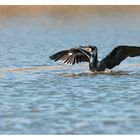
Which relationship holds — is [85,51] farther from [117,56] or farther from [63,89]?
[63,89]

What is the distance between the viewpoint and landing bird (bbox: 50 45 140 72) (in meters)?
Result: 10.7

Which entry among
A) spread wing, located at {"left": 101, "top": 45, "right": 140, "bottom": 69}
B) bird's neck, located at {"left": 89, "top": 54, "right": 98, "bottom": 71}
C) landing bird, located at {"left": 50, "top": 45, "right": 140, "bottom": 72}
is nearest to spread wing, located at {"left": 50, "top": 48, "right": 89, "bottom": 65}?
landing bird, located at {"left": 50, "top": 45, "right": 140, "bottom": 72}

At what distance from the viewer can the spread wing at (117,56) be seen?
1070 cm

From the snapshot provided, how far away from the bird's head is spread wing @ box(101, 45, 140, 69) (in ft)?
0.67

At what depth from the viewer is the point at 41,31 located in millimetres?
16703

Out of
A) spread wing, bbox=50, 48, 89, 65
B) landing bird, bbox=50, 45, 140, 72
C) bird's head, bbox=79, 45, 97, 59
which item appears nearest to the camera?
landing bird, bbox=50, 45, 140, 72

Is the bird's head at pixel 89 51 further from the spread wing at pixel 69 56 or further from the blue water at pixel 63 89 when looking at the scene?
the blue water at pixel 63 89

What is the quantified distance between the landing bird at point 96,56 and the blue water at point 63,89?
151mm

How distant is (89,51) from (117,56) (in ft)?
1.53

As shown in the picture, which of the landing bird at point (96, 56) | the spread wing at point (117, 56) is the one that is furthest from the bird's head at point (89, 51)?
the spread wing at point (117, 56)

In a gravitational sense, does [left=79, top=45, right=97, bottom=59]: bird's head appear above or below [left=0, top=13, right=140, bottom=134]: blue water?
above

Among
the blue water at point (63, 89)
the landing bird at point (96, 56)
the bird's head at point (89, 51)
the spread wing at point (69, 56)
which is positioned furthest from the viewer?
the spread wing at point (69, 56)

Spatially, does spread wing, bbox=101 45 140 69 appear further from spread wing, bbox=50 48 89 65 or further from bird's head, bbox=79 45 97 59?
spread wing, bbox=50 48 89 65

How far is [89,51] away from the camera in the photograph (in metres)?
11.0
